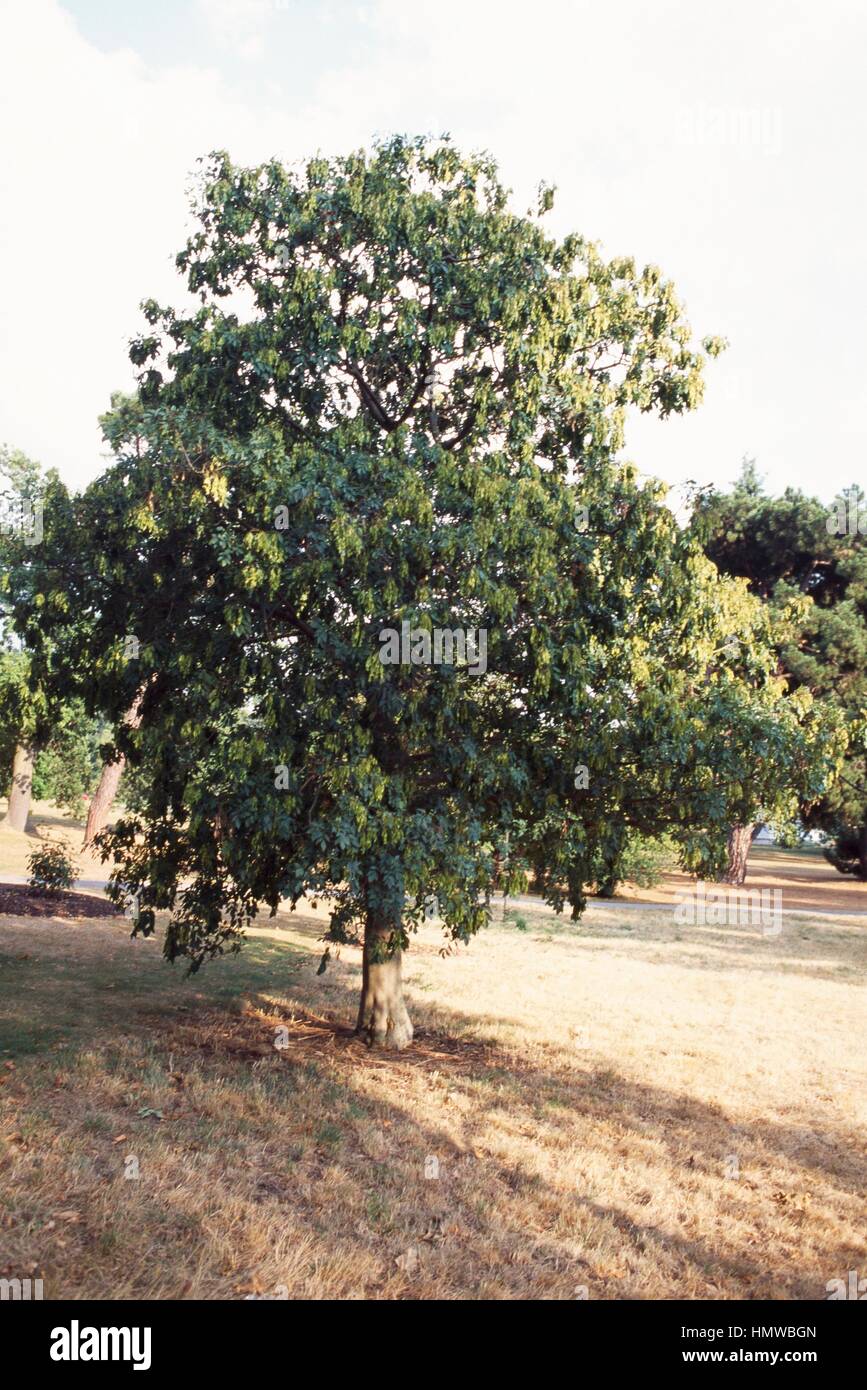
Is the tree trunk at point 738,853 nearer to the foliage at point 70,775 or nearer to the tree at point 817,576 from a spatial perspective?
the tree at point 817,576

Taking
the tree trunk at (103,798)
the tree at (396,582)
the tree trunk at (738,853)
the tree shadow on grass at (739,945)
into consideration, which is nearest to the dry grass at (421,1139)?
the tree at (396,582)

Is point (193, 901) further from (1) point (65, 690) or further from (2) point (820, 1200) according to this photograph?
(2) point (820, 1200)

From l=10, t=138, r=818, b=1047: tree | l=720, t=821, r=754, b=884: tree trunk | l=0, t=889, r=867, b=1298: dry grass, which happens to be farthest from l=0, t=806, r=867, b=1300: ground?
l=720, t=821, r=754, b=884: tree trunk

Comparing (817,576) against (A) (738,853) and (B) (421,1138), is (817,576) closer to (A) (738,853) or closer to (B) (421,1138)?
(A) (738,853)

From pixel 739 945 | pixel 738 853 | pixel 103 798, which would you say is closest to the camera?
pixel 739 945

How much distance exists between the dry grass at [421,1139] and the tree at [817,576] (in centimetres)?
1775

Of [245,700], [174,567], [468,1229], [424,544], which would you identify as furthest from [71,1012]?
[424,544]

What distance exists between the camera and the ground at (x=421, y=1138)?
635 centimetres

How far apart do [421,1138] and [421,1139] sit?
0.08 feet

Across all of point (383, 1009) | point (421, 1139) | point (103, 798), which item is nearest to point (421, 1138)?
point (421, 1139)

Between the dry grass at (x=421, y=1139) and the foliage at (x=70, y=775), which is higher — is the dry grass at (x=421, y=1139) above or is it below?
below

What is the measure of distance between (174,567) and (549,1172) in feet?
21.2

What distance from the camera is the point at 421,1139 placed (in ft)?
29.5

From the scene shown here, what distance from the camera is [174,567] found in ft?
31.5
